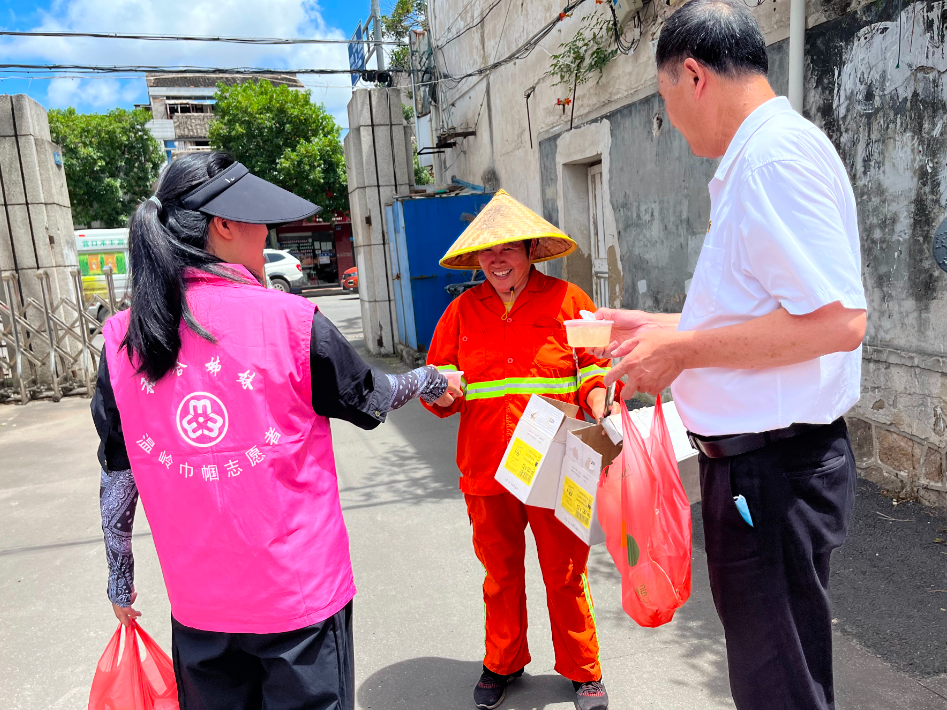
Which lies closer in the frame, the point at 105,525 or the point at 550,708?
the point at 105,525

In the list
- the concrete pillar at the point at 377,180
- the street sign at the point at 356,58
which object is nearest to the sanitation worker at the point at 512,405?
the concrete pillar at the point at 377,180

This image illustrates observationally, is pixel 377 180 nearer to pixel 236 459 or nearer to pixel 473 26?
pixel 473 26

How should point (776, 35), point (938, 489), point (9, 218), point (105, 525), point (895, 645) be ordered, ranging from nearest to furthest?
1. point (105, 525)
2. point (895, 645)
3. point (938, 489)
4. point (776, 35)
5. point (9, 218)

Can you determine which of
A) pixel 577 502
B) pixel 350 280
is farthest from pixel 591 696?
pixel 350 280

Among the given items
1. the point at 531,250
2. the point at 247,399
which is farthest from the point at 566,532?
the point at 247,399

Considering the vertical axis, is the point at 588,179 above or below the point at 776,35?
below

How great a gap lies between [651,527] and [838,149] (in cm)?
325

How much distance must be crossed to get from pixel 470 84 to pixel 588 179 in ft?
13.4

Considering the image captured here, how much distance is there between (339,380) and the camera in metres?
1.56

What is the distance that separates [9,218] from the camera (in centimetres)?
887

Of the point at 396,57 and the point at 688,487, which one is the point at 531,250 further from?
the point at 396,57

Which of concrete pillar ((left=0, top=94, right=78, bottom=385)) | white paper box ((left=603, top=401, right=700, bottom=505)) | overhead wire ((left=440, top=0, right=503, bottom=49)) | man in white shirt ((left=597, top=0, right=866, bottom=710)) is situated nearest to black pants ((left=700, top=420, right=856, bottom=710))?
man in white shirt ((left=597, top=0, right=866, bottom=710))

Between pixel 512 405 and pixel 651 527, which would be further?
pixel 512 405

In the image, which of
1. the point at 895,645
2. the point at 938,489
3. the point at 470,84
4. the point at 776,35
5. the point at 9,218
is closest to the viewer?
the point at 895,645
